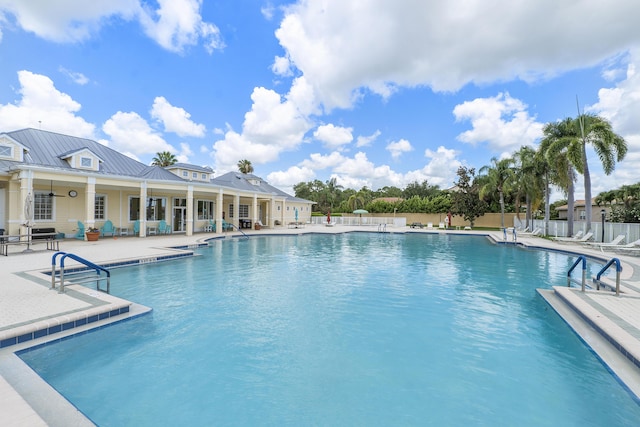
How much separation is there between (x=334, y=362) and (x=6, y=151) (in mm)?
19899

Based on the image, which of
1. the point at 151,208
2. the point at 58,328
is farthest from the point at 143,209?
the point at 58,328

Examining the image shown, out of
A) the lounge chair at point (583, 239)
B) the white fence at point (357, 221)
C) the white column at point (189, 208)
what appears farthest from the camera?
the white fence at point (357, 221)

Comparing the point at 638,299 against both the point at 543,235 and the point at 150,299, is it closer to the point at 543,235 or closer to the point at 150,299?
the point at 150,299

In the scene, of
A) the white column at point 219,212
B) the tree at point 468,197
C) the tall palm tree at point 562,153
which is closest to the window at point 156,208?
the white column at point 219,212

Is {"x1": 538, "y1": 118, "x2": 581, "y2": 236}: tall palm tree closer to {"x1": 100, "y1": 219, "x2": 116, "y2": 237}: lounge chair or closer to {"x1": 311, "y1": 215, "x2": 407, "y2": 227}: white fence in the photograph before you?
{"x1": 311, "y1": 215, "x2": 407, "y2": 227}: white fence

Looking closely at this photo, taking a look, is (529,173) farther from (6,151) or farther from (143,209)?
(6,151)

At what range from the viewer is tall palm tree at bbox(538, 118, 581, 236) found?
18.4m

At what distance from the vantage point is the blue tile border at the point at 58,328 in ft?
13.1

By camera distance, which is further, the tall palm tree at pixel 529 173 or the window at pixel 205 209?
the window at pixel 205 209

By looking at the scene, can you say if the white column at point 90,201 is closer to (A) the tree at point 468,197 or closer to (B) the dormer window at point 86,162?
(B) the dormer window at point 86,162

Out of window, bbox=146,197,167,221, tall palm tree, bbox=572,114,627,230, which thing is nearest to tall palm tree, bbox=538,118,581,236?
tall palm tree, bbox=572,114,627,230

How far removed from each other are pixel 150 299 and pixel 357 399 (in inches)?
210

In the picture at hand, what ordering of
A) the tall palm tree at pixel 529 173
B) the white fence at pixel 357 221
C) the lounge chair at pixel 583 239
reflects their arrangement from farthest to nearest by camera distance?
the white fence at pixel 357 221 → the tall palm tree at pixel 529 173 → the lounge chair at pixel 583 239

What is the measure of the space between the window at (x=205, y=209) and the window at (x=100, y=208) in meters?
6.58
